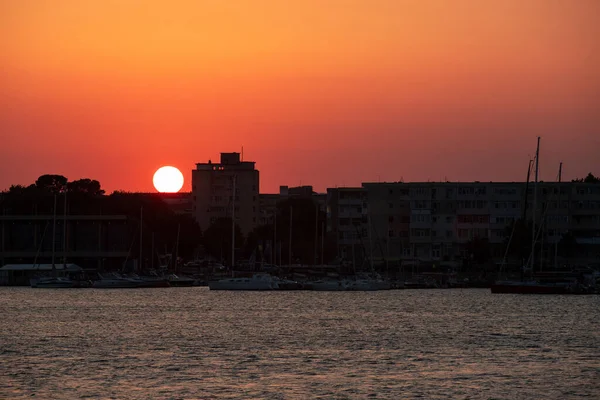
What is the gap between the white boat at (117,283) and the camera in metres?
164

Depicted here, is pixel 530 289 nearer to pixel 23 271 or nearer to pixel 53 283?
pixel 53 283

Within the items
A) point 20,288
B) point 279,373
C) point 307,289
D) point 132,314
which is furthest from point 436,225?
point 279,373

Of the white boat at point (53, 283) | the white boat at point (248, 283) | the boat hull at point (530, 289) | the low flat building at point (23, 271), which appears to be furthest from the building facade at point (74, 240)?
the boat hull at point (530, 289)

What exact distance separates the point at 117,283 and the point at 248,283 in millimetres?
22585

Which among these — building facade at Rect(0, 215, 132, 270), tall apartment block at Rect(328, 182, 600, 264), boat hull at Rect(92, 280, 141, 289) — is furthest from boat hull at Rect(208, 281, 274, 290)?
tall apartment block at Rect(328, 182, 600, 264)

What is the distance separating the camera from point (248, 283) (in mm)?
151000

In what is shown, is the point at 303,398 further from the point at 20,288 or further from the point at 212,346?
the point at 20,288

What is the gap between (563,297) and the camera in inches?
5861

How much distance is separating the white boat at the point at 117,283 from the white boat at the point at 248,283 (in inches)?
616

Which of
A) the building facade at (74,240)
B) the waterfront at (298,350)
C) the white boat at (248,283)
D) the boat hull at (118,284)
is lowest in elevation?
the waterfront at (298,350)

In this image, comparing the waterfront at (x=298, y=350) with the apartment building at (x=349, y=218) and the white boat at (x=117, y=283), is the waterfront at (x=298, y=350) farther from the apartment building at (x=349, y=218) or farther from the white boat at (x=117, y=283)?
the apartment building at (x=349, y=218)

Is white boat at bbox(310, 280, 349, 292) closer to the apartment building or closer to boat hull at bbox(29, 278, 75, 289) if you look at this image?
boat hull at bbox(29, 278, 75, 289)

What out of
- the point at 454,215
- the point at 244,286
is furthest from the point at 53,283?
the point at 454,215

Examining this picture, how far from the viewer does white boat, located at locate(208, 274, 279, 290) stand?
15088cm
